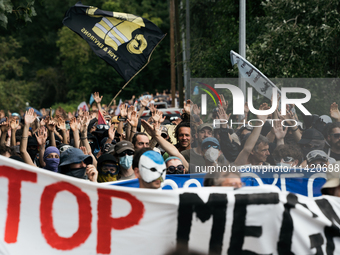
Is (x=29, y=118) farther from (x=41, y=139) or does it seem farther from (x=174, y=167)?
(x=174, y=167)

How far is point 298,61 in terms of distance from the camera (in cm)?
1227

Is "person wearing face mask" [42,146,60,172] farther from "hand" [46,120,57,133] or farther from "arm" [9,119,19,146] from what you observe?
"arm" [9,119,19,146]

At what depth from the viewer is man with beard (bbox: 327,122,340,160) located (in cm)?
Answer: 594

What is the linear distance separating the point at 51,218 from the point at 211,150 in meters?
2.76

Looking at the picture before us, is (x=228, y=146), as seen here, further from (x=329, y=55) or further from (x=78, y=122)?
(x=329, y=55)

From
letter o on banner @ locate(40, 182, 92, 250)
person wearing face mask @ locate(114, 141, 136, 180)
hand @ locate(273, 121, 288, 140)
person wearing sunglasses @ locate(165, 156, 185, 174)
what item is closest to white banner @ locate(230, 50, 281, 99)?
hand @ locate(273, 121, 288, 140)

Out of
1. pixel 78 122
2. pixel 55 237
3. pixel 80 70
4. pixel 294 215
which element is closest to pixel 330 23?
pixel 78 122

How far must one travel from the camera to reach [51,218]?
11.3 ft

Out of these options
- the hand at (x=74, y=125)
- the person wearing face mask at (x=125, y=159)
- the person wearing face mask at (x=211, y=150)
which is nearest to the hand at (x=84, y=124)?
the hand at (x=74, y=125)

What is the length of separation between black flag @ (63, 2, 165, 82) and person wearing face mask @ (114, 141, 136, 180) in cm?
376

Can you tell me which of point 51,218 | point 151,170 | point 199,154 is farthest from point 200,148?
point 51,218

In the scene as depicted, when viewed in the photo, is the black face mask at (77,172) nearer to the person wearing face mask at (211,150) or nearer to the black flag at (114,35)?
the person wearing face mask at (211,150)

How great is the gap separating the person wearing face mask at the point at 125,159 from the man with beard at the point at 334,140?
2617mm

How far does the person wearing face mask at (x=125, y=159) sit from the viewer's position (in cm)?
537
